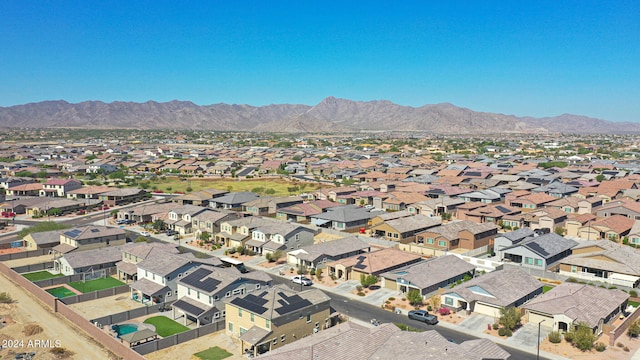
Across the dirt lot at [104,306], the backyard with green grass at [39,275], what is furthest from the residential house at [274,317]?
the backyard with green grass at [39,275]

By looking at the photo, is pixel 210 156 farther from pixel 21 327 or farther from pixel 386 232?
pixel 21 327

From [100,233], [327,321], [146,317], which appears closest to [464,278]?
[327,321]

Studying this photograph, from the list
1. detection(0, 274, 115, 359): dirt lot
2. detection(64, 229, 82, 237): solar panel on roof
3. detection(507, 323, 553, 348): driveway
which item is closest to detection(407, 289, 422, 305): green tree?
detection(507, 323, 553, 348): driveway

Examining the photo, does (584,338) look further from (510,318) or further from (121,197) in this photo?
(121,197)

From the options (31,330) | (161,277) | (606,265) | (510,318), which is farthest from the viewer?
(606,265)

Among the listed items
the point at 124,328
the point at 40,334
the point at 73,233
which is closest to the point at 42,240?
the point at 73,233

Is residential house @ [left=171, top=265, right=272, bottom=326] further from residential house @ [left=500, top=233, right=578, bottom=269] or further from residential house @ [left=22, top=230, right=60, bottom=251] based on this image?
residential house @ [left=22, top=230, right=60, bottom=251]
